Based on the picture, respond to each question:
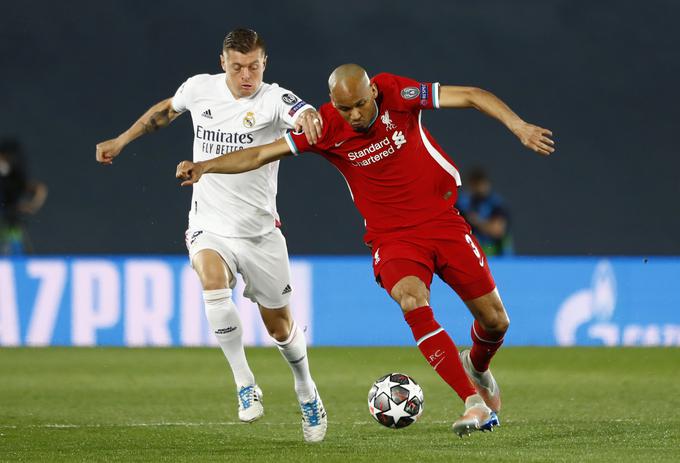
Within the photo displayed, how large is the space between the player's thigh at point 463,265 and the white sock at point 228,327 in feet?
3.81

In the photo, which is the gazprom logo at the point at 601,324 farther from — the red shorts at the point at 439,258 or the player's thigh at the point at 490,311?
the red shorts at the point at 439,258

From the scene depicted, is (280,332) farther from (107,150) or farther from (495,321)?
(107,150)

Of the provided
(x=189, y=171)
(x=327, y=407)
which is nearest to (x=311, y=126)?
Result: (x=189, y=171)

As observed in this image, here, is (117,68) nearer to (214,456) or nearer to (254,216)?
(254,216)

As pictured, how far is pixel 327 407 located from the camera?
28.9ft

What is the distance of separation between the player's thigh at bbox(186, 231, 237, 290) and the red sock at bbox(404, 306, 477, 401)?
3.91ft

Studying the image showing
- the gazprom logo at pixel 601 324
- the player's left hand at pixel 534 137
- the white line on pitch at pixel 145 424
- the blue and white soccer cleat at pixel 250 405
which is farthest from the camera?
the gazprom logo at pixel 601 324

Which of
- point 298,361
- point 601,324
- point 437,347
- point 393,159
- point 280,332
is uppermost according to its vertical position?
point 393,159

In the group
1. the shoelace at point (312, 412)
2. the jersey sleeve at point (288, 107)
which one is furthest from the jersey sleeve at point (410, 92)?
the shoelace at point (312, 412)

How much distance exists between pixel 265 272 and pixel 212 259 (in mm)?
353

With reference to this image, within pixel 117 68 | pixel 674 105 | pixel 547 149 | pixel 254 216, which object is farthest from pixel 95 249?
pixel 547 149

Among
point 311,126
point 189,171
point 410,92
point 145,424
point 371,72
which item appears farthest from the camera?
point 371,72

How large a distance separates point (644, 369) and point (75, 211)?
10833 mm

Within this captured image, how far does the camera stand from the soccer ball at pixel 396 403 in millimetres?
6531
